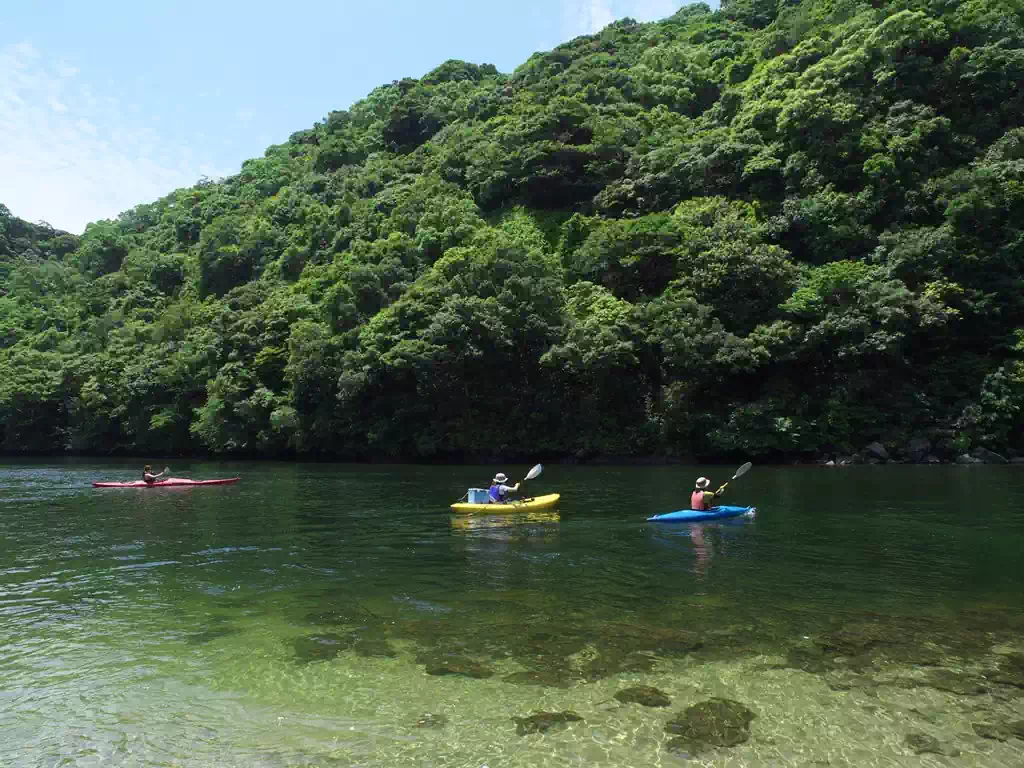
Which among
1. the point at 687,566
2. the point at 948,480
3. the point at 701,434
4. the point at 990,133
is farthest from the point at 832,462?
the point at 687,566

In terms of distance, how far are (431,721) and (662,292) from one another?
36.1 meters

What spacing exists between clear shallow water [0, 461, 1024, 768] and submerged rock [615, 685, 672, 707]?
0.09 m

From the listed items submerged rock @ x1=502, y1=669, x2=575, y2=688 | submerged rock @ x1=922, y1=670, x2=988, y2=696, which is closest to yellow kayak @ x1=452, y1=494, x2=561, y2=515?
submerged rock @ x1=502, y1=669, x2=575, y2=688

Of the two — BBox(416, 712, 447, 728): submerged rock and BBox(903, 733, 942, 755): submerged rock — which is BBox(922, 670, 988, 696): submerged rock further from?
BBox(416, 712, 447, 728): submerged rock

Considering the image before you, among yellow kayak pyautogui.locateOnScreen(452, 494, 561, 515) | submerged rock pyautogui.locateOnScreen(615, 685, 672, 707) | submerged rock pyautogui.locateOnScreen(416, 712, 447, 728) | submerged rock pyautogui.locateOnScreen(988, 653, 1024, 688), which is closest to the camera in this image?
submerged rock pyautogui.locateOnScreen(416, 712, 447, 728)

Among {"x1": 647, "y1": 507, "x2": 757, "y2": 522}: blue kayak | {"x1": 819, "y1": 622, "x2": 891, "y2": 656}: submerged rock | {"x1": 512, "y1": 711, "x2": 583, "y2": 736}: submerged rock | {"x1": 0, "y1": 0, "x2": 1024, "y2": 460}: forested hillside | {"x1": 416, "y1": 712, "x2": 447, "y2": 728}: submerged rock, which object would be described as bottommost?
{"x1": 416, "y1": 712, "x2": 447, "y2": 728}: submerged rock

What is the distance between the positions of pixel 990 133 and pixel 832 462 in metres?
21.3

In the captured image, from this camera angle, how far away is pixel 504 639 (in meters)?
7.85

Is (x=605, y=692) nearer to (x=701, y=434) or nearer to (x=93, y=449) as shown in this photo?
(x=701, y=434)

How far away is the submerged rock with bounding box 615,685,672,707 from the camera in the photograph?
19.7 feet

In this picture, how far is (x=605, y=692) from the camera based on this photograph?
246 inches

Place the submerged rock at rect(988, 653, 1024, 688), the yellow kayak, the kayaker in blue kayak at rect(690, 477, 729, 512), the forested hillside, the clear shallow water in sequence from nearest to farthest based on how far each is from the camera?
1. the clear shallow water
2. the submerged rock at rect(988, 653, 1024, 688)
3. the kayaker in blue kayak at rect(690, 477, 729, 512)
4. the yellow kayak
5. the forested hillside

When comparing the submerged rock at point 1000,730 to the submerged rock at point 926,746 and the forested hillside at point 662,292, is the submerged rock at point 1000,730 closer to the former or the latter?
the submerged rock at point 926,746

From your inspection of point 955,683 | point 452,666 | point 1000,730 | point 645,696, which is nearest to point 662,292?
point 955,683
